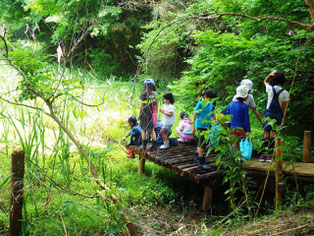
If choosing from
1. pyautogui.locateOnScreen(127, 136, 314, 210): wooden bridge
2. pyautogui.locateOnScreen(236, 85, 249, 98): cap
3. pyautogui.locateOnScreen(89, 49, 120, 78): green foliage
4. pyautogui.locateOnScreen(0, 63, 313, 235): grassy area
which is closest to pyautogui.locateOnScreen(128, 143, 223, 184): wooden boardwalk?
pyautogui.locateOnScreen(127, 136, 314, 210): wooden bridge

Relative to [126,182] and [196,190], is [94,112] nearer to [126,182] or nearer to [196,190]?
[126,182]

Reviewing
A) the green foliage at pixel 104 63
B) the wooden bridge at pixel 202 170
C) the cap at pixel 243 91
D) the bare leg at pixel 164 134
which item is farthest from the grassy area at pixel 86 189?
the green foliage at pixel 104 63

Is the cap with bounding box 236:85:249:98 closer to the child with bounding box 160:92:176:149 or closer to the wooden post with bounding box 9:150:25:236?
the child with bounding box 160:92:176:149

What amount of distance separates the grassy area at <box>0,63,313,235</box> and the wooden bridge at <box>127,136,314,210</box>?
Result: 1.09ft

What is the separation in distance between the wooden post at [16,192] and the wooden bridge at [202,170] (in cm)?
140

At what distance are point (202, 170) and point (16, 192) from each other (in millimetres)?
2553

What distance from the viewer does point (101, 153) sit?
2.55 m

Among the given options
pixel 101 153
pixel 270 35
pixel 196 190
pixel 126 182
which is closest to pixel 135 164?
pixel 126 182

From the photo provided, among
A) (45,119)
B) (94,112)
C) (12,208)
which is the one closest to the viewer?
(12,208)

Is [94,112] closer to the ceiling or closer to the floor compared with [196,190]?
closer to the ceiling

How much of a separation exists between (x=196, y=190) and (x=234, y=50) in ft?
8.17

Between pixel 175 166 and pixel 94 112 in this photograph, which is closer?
pixel 175 166

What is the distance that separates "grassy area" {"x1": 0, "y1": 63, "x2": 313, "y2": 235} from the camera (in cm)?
276

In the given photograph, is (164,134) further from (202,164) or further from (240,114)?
(240,114)
